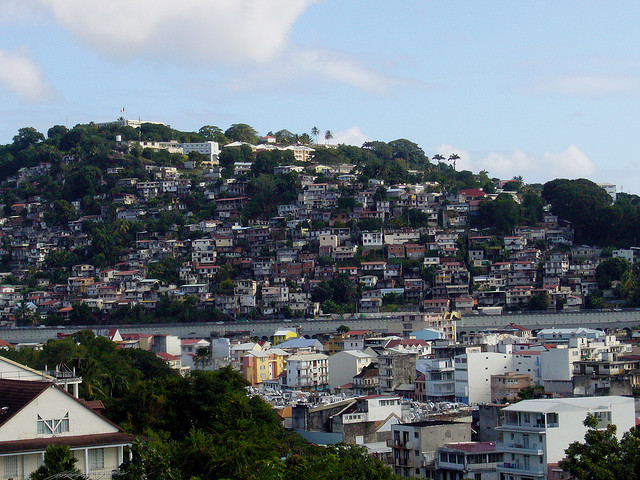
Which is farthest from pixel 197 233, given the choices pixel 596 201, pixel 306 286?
pixel 596 201

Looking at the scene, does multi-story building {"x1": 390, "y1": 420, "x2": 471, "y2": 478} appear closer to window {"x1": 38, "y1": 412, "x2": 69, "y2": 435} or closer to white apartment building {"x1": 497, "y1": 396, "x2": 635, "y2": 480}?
white apartment building {"x1": 497, "y1": 396, "x2": 635, "y2": 480}

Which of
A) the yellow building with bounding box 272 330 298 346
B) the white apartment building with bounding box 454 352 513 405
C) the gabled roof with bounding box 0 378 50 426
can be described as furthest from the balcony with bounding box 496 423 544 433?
the yellow building with bounding box 272 330 298 346

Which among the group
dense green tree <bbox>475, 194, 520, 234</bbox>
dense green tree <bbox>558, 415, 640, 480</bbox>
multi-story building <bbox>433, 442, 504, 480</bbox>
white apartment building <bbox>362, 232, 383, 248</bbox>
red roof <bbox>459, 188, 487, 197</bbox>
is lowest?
multi-story building <bbox>433, 442, 504, 480</bbox>

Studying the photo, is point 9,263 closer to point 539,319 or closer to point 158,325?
point 158,325

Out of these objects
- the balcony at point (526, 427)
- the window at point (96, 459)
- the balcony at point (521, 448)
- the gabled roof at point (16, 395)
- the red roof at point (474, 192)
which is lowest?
the balcony at point (521, 448)

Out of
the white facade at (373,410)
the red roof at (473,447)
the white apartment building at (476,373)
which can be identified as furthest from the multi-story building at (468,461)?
the white apartment building at (476,373)

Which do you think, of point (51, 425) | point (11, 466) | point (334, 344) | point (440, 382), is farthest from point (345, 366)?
point (11, 466)

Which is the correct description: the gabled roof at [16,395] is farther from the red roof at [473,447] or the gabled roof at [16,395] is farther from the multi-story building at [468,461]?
the red roof at [473,447]
